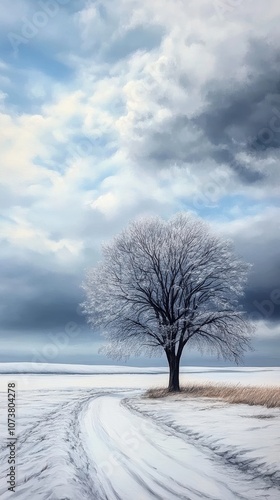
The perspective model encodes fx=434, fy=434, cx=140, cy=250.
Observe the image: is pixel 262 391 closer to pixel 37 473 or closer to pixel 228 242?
pixel 228 242

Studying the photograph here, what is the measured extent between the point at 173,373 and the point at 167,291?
3161 mm

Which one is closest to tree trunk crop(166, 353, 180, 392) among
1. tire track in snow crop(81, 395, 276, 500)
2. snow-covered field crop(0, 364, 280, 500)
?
snow-covered field crop(0, 364, 280, 500)

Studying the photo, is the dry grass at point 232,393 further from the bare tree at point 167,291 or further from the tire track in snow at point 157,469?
the tire track in snow at point 157,469

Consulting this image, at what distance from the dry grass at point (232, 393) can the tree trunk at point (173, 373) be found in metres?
0.26

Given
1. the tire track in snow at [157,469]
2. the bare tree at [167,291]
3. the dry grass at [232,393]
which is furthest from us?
the bare tree at [167,291]

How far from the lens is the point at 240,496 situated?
15.5 feet

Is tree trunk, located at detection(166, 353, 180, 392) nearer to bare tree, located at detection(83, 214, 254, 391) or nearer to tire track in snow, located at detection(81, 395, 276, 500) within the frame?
bare tree, located at detection(83, 214, 254, 391)

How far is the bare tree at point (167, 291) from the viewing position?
16016mm

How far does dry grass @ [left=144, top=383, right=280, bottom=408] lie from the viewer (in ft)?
35.9

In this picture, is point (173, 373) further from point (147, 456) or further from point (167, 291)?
point (147, 456)

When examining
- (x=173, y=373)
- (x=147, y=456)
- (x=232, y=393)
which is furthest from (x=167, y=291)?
(x=147, y=456)

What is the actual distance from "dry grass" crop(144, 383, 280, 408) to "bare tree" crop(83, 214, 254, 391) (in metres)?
0.76

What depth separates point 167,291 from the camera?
56.3ft

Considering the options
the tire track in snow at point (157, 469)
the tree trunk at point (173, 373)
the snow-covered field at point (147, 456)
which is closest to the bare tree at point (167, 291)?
the tree trunk at point (173, 373)
